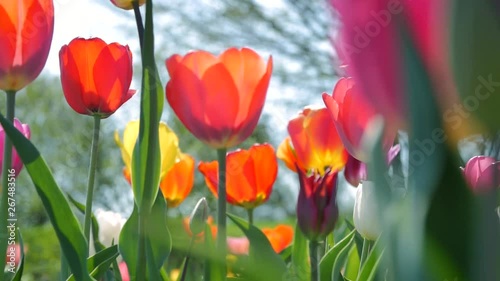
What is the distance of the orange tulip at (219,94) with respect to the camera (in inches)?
22.9

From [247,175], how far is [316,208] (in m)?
0.30

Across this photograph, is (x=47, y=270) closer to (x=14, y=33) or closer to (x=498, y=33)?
(x=14, y=33)

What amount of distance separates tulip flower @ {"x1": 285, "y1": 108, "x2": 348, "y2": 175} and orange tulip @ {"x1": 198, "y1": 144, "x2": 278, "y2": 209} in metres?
0.08

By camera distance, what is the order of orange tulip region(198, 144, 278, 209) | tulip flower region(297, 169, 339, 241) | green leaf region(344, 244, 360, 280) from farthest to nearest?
orange tulip region(198, 144, 278, 209) < green leaf region(344, 244, 360, 280) < tulip flower region(297, 169, 339, 241)

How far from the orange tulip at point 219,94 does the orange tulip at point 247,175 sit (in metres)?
0.34

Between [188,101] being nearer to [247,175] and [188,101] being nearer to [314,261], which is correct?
[314,261]

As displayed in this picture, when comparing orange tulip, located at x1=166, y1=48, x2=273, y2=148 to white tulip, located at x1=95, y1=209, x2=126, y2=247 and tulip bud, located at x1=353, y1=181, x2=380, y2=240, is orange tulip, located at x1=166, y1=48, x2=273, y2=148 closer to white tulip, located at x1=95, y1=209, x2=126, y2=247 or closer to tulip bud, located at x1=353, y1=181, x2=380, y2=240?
tulip bud, located at x1=353, y1=181, x2=380, y2=240

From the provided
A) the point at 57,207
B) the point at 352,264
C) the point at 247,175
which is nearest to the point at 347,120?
the point at 57,207

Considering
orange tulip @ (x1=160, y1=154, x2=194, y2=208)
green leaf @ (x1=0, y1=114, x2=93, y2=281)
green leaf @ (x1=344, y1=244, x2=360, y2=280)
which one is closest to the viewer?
green leaf @ (x1=0, y1=114, x2=93, y2=281)

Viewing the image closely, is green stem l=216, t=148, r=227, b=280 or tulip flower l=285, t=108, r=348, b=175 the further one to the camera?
tulip flower l=285, t=108, r=348, b=175

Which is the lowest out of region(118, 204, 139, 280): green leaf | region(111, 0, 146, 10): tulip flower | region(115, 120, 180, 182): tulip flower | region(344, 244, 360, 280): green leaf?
region(344, 244, 360, 280): green leaf

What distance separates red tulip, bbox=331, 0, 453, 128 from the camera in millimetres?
173

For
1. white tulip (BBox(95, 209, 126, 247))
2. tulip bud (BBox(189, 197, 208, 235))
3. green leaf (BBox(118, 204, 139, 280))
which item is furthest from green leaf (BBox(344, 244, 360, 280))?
white tulip (BBox(95, 209, 126, 247))

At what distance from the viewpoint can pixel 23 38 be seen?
1.96 ft
